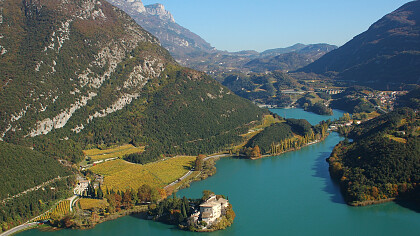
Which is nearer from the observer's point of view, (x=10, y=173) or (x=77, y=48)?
(x=10, y=173)

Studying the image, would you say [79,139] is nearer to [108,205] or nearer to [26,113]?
[26,113]

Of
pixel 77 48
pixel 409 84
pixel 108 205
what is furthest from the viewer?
pixel 409 84

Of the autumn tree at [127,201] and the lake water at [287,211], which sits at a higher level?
the autumn tree at [127,201]

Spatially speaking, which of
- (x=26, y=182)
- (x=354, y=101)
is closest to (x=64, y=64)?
(x=26, y=182)

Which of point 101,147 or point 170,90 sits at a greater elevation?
point 170,90

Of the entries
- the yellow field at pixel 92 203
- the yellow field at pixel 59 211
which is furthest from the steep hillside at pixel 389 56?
the yellow field at pixel 59 211

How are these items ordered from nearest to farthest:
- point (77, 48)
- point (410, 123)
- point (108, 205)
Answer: point (108, 205) → point (410, 123) → point (77, 48)

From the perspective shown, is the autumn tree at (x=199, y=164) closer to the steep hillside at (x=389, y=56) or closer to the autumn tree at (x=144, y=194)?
the autumn tree at (x=144, y=194)

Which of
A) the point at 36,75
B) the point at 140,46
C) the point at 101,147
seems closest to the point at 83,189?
the point at 101,147

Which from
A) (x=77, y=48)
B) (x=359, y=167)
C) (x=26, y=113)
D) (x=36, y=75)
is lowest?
(x=359, y=167)
